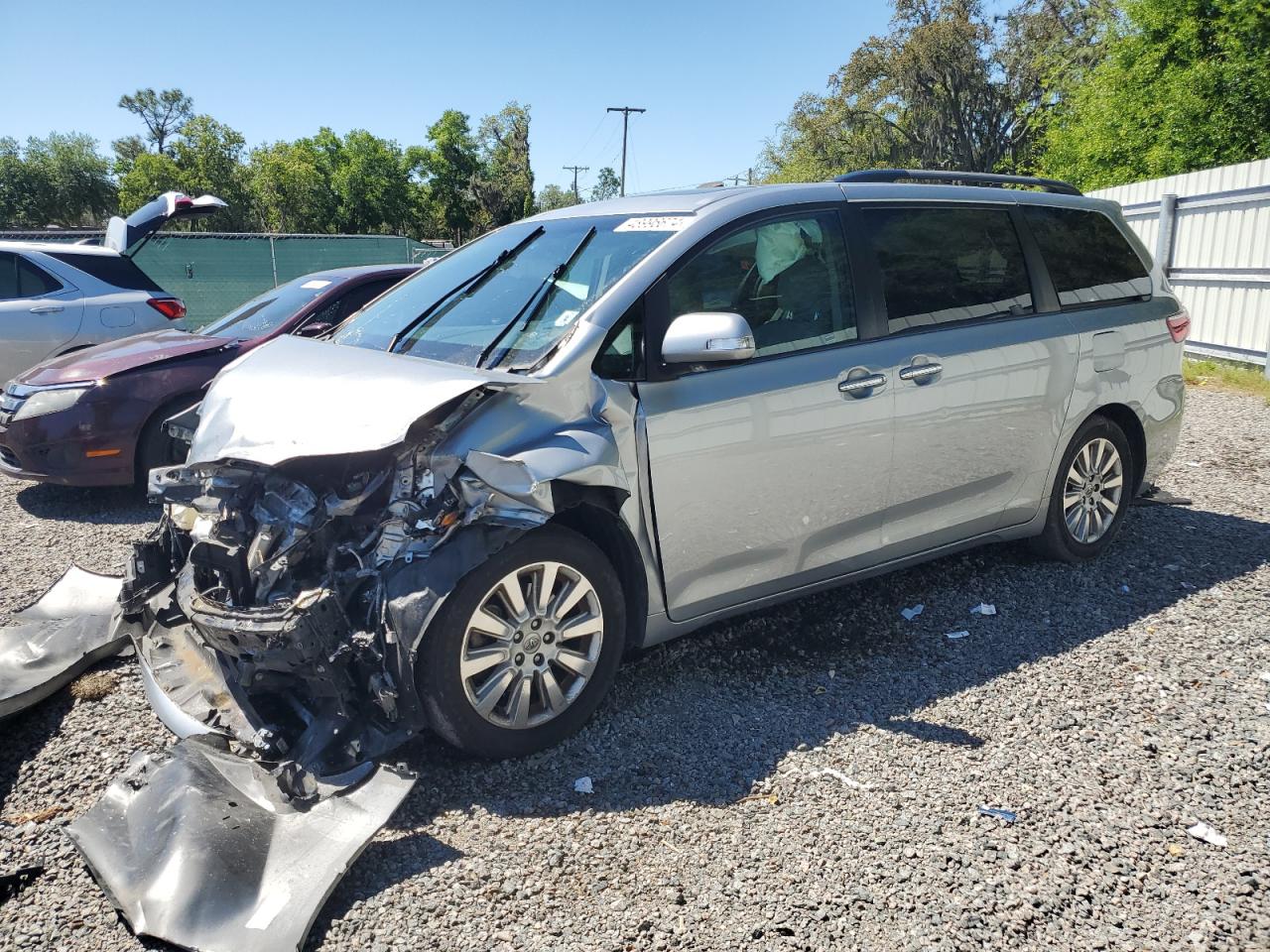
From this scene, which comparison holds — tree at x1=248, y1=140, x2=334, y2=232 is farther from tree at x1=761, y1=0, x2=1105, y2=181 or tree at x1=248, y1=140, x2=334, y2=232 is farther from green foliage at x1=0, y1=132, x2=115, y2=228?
tree at x1=761, y1=0, x2=1105, y2=181

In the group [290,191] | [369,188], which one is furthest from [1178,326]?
[369,188]

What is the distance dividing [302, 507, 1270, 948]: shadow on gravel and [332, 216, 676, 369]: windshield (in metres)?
1.42

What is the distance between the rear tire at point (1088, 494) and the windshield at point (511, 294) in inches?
101

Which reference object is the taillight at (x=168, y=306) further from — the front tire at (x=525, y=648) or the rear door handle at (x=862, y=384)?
the rear door handle at (x=862, y=384)

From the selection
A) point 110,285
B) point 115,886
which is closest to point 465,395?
point 115,886

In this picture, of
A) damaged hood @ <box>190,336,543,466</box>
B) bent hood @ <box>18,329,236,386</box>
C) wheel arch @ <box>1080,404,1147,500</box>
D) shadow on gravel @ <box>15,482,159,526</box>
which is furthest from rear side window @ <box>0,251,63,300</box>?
wheel arch @ <box>1080,404,1147,500</box>

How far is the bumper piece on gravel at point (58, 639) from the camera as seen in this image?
140 inches

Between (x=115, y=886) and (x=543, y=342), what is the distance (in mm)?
2097

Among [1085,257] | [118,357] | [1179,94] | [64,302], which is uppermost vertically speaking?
[1179,94]

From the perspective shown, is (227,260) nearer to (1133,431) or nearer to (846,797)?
(1133,431)

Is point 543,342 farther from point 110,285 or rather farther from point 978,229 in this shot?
point 110,285

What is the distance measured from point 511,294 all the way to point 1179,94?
744 inches

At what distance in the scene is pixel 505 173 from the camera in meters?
63.1

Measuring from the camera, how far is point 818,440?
370cm
